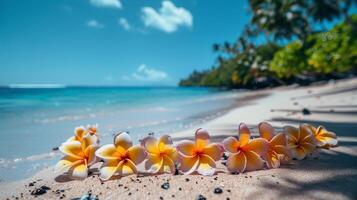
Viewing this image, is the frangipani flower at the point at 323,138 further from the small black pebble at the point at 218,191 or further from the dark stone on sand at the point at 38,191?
the dark stone on sand at the point at 38,191

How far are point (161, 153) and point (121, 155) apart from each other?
11.1 inches

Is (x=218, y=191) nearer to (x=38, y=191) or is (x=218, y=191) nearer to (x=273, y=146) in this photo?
(x=273, y=146)

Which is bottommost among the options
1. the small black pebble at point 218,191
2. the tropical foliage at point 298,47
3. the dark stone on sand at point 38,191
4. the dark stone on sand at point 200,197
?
the dark stone on sand at point 38,191

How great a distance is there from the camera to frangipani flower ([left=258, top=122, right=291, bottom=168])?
1991 mm

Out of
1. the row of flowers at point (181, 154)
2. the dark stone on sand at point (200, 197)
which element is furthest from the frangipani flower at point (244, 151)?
the dark stone on sand at point (200, 197)

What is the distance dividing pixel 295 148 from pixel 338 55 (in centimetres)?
2264

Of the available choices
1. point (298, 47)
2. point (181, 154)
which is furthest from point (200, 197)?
point (298, 47)

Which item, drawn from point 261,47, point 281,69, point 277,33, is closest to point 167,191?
point 281,69

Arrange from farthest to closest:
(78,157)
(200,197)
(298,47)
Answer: (298,47)
(78,157)
(200,197)

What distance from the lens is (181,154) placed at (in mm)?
1920

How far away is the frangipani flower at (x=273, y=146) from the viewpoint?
199 cm

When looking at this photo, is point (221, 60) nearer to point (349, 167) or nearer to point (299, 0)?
point (299, 0)

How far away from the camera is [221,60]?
66.1 metres

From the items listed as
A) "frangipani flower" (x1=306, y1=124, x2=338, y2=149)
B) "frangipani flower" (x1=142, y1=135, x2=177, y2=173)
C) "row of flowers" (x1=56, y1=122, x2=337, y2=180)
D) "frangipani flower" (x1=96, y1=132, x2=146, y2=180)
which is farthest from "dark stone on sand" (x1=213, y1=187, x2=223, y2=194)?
"frangipani flower" (x1=306, y1=124, x2=338, y2=149)
